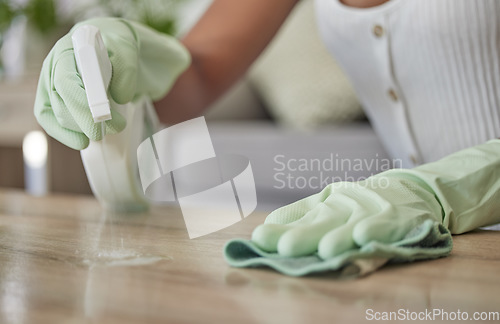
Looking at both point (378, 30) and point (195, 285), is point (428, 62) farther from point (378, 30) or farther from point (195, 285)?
point (195, 285)

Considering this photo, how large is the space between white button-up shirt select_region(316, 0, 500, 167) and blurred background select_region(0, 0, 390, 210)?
0.65 metres

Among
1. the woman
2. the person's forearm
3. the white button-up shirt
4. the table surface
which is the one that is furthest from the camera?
the person's forearm

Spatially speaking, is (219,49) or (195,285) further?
(219,49)

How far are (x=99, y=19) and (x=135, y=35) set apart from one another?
0.05 m

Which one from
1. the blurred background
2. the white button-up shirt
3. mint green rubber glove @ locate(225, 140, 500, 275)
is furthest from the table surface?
the blurred background

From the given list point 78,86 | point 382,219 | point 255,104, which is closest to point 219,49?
point 78,86

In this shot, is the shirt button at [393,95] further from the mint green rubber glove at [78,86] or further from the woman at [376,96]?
the mint green rubber glove at [78,86]

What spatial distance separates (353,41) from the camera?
926 mm

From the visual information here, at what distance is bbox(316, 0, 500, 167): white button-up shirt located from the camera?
2.75 feet

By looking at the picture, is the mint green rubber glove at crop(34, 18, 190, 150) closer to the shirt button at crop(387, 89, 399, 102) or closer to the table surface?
the table surface

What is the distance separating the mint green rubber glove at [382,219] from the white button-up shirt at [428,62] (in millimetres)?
314

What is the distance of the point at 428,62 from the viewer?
2.87ft

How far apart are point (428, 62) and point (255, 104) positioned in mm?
1600

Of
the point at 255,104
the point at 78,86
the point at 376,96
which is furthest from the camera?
the point at 255,104
